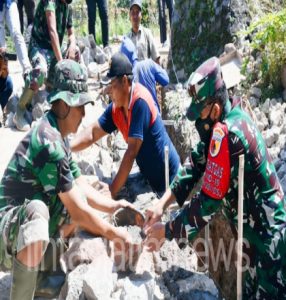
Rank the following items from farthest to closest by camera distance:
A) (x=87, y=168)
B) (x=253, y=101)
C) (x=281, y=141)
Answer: (x=253, y=101) → (x=87, y=168) → (x=281, y=141)

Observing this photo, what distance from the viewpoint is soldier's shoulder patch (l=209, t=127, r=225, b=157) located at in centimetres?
306

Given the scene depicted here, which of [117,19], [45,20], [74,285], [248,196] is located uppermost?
[45,20]

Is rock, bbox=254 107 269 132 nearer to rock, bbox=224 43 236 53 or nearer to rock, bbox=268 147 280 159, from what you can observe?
rock, bbox=268 147 280 159

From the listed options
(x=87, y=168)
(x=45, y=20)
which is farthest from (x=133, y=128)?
(x=45, y=20)

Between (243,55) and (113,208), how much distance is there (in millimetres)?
3400

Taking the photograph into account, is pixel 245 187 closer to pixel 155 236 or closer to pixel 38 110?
pixel 155 236

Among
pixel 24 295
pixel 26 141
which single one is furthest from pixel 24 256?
pixel 26 141

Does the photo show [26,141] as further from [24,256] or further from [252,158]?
[252,158]

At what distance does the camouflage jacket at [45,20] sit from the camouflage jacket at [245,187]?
401 centimetres

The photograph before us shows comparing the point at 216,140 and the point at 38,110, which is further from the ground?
the point at 216,140

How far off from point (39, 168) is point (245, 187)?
47.4 inches

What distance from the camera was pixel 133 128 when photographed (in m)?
4.58

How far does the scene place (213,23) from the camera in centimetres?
789

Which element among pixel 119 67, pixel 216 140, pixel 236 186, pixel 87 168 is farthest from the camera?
pixel 87 168
